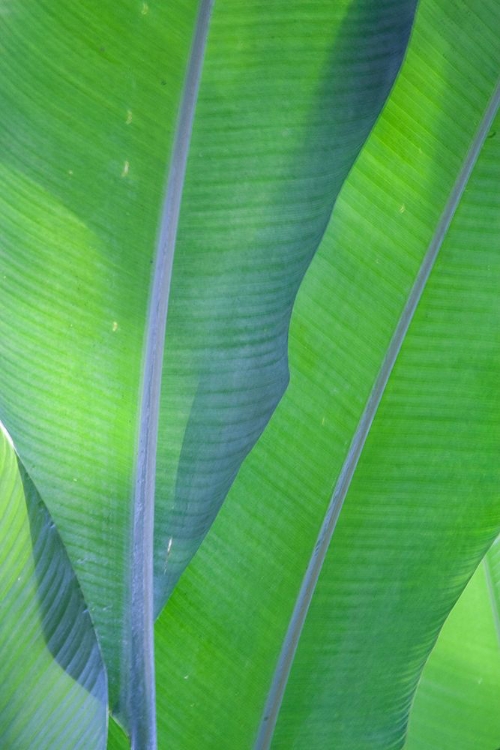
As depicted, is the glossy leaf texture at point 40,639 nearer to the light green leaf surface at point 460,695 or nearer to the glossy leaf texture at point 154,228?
the glossy leaf texture at point 154,228

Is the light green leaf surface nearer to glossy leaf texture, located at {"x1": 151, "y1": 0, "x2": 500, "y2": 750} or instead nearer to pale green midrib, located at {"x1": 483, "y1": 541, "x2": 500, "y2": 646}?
pale green midrib, located at {"x1": 483, "y1": 541, "x2": 500, "y2": 646}

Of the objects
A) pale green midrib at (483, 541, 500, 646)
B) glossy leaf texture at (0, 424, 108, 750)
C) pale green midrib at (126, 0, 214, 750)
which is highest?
pale green midrib at (483, 541, 500, 646)

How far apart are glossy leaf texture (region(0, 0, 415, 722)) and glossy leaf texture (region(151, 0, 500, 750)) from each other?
0.05 metres

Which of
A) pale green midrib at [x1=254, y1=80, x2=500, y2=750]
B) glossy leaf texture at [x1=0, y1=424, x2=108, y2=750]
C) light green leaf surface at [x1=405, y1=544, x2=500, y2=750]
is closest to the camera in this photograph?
glossy leaf texture at [x1=0, y1=424, x2=108, y2=750]

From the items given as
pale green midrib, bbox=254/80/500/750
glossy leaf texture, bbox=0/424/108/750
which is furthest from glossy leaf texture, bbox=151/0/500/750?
glossy leaf texture, bbox=0/424/108/750

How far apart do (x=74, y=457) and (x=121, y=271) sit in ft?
0.47

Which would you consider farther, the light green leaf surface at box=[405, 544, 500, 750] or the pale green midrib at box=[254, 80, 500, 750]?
the light green leaf surface at box=[405, 544, 500, 750]

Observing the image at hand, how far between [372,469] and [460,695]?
380 mm

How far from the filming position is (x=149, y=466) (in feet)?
1.88

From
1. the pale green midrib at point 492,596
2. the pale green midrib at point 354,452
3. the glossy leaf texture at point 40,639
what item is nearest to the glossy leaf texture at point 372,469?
the pale green midrib at point 354,452

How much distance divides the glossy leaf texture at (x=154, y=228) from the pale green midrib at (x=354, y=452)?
0.09 m

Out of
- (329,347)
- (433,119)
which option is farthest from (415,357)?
(433,119)

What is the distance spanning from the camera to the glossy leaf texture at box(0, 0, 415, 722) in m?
0.52

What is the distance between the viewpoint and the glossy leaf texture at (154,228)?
516mm
